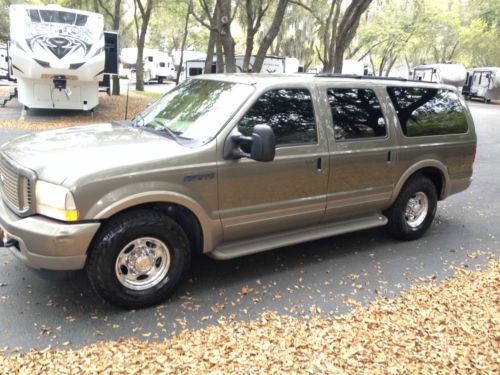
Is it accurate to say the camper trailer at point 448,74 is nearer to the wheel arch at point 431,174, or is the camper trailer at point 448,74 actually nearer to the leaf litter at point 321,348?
the wheel arch at point 431,174

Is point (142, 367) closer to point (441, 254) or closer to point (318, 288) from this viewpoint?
point (318, 288)

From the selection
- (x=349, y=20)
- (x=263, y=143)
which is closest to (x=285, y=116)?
(x=263, y=143)

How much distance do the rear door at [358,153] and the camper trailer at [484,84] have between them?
106ft

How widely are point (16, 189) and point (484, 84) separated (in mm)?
35888

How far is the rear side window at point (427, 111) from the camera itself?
5156 millimetres

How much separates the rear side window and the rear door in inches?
11.3

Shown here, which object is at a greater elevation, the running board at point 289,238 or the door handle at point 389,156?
the door handle at point 389,156

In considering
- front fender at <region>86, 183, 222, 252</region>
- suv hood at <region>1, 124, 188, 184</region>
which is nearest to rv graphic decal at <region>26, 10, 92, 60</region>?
suv hood at <region>1, 124, 188, 184</region>

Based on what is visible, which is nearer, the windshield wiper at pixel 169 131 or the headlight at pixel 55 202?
the headlight at pixel 55 202

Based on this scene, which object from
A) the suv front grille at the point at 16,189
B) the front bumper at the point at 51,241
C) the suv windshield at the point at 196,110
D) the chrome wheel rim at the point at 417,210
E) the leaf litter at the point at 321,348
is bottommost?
the leaf litter at the point at 321,348

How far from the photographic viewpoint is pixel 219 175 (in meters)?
3.84

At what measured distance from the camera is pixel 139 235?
11.7 ft

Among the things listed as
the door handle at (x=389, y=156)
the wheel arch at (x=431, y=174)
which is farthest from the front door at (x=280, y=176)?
the wheel arch at (x=431, y=174)

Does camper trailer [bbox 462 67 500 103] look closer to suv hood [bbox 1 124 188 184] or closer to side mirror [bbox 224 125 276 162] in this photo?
side mirror [bbox 224 125 276 162]
